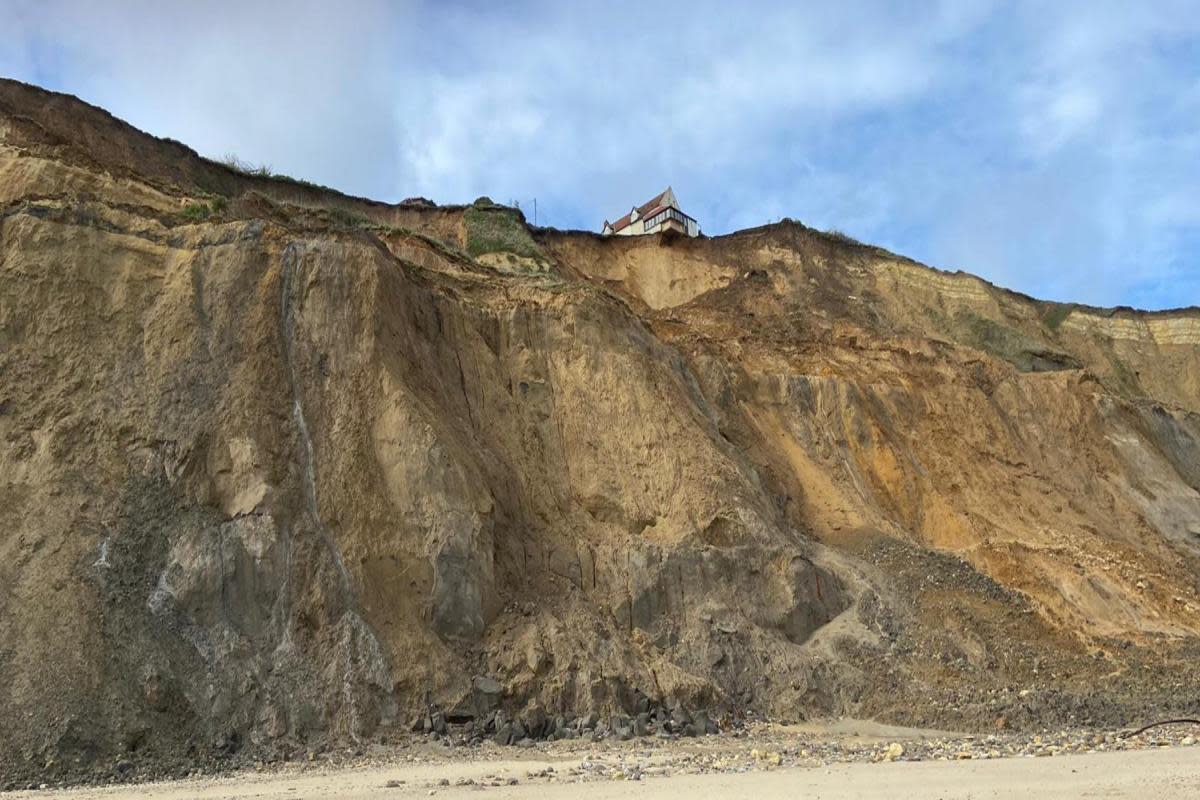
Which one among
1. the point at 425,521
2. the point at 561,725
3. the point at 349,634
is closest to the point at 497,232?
the point at 425,521

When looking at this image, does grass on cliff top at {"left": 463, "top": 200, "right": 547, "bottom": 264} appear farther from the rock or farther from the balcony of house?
the rock

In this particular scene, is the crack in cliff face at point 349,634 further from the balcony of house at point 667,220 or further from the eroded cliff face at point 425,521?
the balcony of house at point 667,220

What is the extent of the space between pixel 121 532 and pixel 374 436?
172 inches

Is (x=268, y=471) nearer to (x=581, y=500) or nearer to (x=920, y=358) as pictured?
(x=581, y=500)

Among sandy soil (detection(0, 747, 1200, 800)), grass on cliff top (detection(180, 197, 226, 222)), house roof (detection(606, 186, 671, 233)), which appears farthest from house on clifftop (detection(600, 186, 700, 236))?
sandy soil (detection(0, 747, 1200, 800))

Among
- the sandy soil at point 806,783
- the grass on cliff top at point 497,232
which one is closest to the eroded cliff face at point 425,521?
the sandy soil at point 806,783

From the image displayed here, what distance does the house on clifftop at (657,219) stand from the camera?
180ft

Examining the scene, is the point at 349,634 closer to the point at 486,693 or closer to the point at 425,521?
the point at 486,693

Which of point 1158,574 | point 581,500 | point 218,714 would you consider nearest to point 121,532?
point 218,714

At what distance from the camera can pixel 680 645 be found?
1878 cm

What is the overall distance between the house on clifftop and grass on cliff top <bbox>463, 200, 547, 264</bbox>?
15.5 m

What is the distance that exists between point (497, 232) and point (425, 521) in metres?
21.5

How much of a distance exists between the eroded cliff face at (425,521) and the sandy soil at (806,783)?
6.34ft

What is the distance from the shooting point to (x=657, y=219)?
5544 cm
